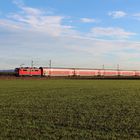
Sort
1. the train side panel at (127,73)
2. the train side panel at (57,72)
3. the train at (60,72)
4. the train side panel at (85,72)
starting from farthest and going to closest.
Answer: the train side panel at (127,73)
the train side panel at (85,72)
the train side panel at (57,72)
the train at (60,72)

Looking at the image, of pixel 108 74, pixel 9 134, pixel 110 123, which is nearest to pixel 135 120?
pixel 110 123

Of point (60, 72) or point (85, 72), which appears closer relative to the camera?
point (60, 72)

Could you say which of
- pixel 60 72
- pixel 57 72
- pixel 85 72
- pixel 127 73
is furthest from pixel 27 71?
pixel 127 73

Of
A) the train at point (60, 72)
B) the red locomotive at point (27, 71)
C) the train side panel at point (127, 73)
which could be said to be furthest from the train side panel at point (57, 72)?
the train side panel at point (127, 73)

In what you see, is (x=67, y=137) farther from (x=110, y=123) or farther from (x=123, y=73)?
(x=123, y=73)

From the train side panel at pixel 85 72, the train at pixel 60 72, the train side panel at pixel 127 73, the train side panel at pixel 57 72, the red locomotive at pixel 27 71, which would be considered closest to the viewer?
the red locomotive at pixel 27 71

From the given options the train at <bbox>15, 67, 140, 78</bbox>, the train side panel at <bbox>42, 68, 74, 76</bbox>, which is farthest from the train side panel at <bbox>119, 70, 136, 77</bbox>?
the train side panel at <bbox>42, 68, 74, 76</bbox>

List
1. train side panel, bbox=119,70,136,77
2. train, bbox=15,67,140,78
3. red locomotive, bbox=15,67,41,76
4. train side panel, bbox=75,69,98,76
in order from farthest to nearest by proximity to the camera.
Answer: train side panel, bbox=119,70,136,77
train side panel, bbox=75,69,98,76
train, bbox=15,67,140,78
red locomotive, bbox=15,67,41,76

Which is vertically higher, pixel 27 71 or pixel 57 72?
pixel 27 71

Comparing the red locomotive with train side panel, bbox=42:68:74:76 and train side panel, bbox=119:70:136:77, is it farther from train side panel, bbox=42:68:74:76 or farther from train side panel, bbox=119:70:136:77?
train side panel, bbox=119:70:136:77

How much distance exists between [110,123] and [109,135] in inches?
80.9

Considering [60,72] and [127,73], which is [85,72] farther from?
[127,73]

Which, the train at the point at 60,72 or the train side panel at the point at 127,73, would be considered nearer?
the train at the point at 60,72

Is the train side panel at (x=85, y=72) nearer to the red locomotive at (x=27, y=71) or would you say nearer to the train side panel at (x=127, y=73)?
the train side panel at (x=127, y=73)
